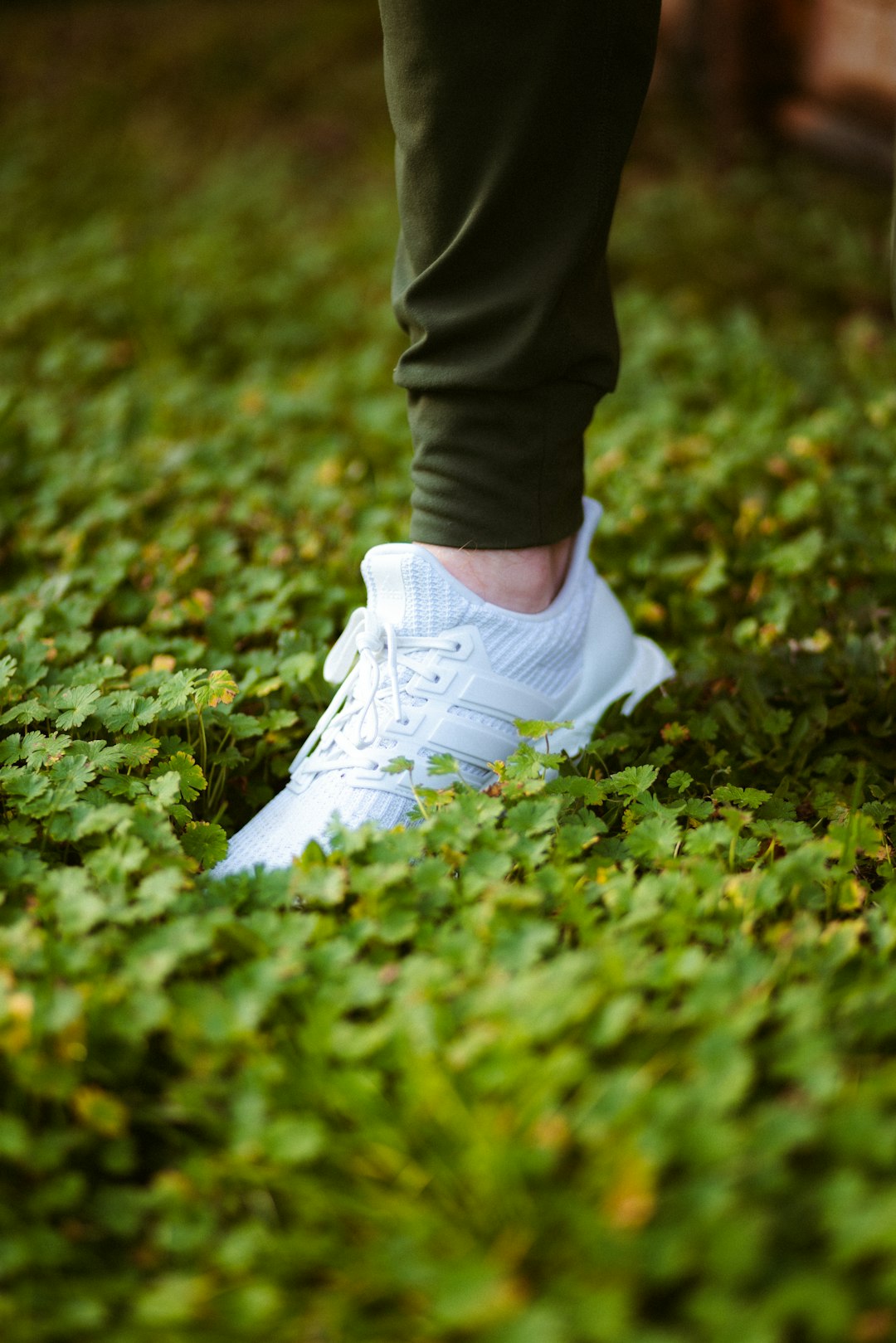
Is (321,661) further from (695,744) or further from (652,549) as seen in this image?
(652,549)

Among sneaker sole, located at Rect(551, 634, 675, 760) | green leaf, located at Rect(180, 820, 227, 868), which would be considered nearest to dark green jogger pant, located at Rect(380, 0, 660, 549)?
sneaker sole, located at Rect(551, 634, 675, 760)

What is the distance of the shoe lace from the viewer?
142 cm

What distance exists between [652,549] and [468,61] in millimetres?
1036

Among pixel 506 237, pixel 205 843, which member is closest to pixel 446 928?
pixel 205 843

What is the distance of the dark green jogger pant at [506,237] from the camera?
126 cm

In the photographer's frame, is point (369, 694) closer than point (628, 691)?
Yes

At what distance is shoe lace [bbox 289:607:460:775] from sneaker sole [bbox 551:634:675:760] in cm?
25

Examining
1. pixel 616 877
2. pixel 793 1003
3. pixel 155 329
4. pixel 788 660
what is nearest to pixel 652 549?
pixel 788 660

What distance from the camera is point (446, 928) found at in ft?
3.63

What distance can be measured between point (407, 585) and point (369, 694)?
0.16m

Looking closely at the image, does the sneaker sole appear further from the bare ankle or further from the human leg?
the bare ankle

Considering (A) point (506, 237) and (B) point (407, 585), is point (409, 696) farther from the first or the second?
(A) point (506, 237)

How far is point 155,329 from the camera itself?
3.30 meters

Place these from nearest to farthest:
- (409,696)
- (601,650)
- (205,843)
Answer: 1. (205,843)
2. (409,696)
3. (601,650)
